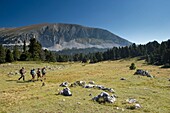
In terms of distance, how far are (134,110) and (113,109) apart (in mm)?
2290

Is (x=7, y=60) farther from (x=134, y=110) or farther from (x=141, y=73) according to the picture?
(x=134, y=110)

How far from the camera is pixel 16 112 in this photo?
65.2 ft

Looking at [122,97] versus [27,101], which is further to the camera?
[122,97]

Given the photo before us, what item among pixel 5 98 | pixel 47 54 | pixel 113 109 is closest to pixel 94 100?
pixel 113 109

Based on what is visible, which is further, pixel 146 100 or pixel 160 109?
pixel 146 100

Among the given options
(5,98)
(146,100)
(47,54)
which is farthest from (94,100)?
(47,54)

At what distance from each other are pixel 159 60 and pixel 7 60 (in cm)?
9455

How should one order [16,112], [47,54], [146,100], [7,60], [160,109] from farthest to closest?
[47,54], [7,60], [146,100], [160,109], [16,112]

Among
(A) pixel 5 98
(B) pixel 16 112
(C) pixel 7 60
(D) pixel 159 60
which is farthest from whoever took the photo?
(D) pixel 159 60

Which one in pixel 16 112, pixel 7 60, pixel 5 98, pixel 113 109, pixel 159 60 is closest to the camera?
pixel 16 112

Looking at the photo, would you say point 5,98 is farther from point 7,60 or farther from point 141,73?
point 7,60

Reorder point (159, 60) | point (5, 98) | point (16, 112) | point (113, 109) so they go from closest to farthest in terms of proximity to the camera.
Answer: point (16, 112)
point (113, 109)
point (5, 98)
point (159, 60)

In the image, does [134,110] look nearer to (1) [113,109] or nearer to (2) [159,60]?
(1) [113,109]

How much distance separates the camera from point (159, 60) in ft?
458
